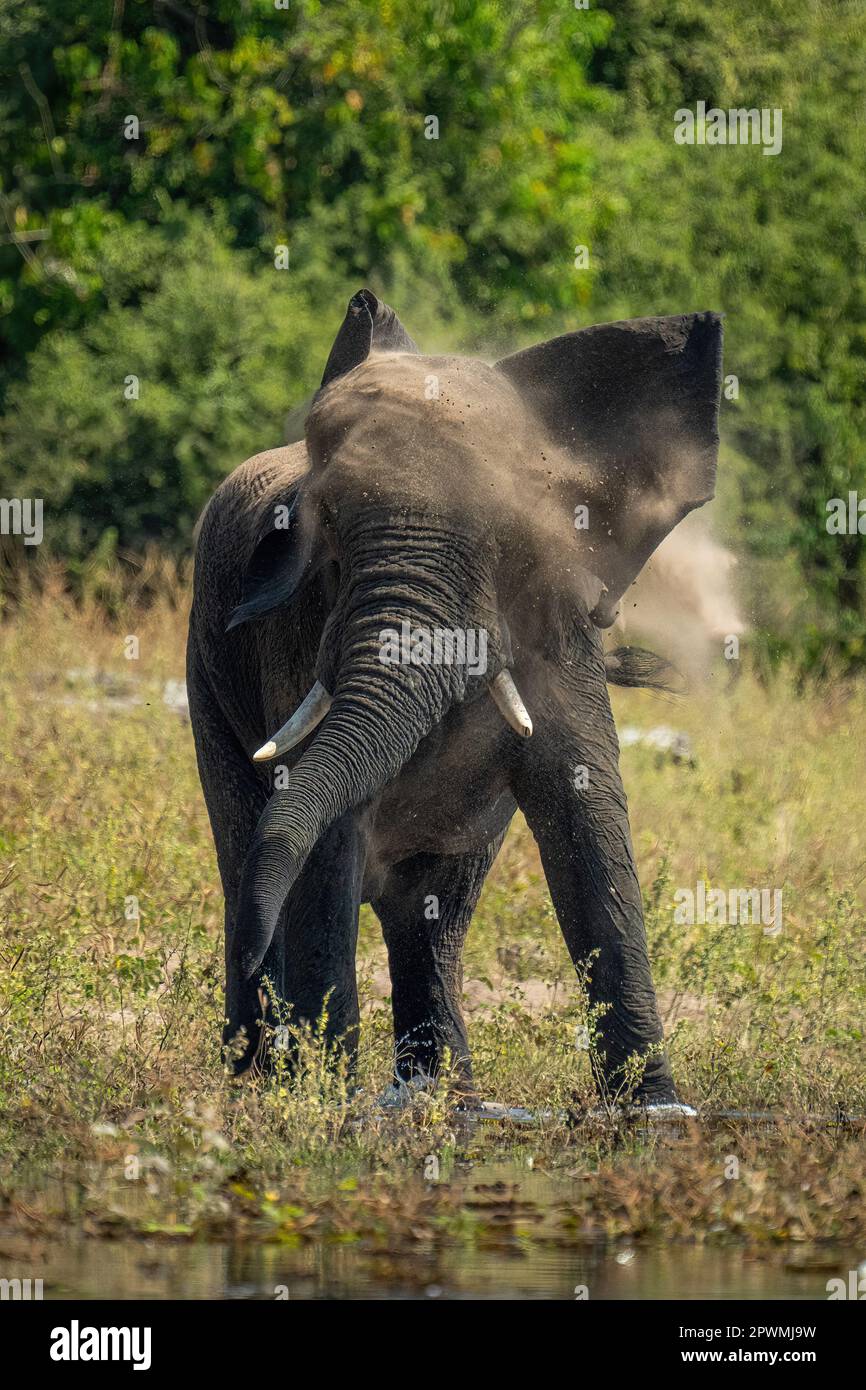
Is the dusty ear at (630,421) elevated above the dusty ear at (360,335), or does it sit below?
below

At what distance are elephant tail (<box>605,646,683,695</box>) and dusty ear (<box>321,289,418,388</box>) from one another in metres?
1.22

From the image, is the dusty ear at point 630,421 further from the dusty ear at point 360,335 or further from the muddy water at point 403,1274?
the muddy water at point 403,1274

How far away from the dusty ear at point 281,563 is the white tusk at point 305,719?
1.14 ft

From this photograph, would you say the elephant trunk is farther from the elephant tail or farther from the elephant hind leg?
the elephant hind leg

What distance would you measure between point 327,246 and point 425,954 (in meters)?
11.5

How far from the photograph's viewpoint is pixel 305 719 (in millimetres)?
6664

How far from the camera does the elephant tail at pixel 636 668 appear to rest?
24.4ft

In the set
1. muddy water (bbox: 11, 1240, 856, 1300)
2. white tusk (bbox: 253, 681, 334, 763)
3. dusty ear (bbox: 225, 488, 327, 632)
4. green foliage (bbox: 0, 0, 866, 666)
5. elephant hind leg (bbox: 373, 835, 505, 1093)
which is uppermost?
green foliage (bbox: 0, 0, 866, 666)

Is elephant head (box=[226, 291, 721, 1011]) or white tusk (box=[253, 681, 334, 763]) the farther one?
white tusk (box=[253, 681, 334, 763])

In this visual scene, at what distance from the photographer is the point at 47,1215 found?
5.72m

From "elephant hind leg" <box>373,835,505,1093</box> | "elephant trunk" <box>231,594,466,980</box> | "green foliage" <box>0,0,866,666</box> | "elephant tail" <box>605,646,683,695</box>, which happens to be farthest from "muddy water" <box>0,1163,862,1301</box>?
"green foliage" <box>0,0,866,666</box>

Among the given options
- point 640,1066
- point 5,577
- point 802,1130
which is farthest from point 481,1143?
point 5,577

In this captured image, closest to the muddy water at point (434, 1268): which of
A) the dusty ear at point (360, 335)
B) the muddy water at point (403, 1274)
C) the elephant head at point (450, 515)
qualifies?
the muddy water at point (403, 1274)

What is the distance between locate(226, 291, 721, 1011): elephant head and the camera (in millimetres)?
6352
